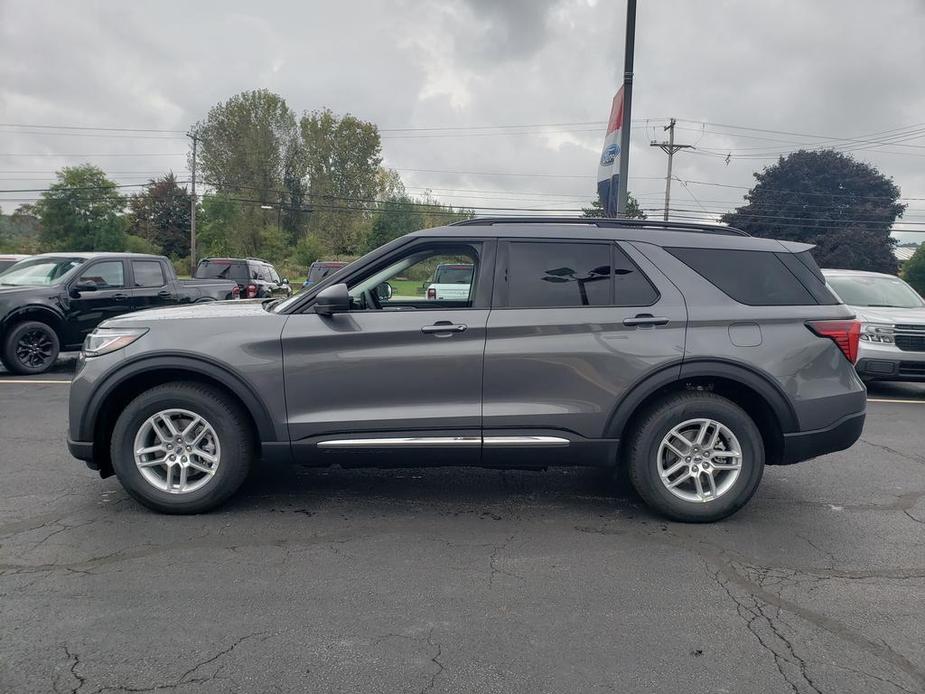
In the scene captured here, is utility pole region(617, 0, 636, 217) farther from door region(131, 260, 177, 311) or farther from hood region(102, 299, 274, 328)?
hood region(102, 299, 274, 328)

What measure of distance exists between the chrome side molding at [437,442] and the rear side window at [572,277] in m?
0.84

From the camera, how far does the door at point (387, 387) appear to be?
4.24 metres

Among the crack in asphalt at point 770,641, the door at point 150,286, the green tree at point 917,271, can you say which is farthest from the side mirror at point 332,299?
the green tree at point 917,271

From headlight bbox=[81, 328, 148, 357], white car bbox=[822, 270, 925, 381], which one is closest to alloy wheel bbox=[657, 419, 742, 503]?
headlight bbox=[81, 328, 148, 357]

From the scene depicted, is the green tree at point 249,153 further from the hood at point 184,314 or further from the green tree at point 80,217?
the hood at point 184,314

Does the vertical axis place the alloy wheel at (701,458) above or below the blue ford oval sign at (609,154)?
below

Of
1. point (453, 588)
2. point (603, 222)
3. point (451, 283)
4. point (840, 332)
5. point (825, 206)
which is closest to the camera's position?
point (453, 588)

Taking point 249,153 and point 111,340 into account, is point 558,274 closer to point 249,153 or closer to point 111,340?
point 111,340

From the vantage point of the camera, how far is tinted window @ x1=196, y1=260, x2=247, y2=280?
21.6 metres

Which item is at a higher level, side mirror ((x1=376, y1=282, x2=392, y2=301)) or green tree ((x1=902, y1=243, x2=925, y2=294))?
green tree ((x1=902, y1=243, x2=925, y2=294))

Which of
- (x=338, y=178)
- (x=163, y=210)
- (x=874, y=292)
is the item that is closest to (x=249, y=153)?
(x=338, y=178)

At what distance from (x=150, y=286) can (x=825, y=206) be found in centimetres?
5362

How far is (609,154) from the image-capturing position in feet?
43.8

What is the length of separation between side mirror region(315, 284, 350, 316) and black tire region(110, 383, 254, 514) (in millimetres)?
835
